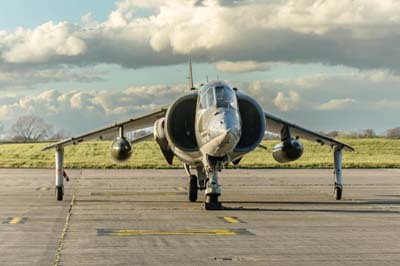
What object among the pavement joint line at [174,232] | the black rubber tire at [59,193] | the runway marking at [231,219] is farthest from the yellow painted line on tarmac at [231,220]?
the black rubber tire at [59,193]

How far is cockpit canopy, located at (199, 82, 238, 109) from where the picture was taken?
1652 centimetres

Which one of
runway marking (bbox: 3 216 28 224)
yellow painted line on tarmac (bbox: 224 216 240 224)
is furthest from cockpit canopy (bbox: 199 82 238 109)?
runway marking (bbox: 3 216 28 224)

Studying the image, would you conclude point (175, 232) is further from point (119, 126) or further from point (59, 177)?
point (59, 177)

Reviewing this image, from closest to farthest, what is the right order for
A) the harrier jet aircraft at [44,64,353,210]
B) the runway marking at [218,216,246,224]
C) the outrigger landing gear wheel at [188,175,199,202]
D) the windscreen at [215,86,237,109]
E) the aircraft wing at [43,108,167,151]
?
the runway marking at [218,216,246,224]
the harrier jet aircraft at [44,64,353,210]
the windscreen at [215,86,237,109]
the outrigger landing gear wheel at [188,175,199,202]
the aircraft wing at [43,108,167,151]

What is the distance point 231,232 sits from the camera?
1273 centimetres

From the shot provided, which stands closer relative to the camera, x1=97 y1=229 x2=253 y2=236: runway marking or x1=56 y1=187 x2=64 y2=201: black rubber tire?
x1=97 y1=229 x2=253 y2=236: runway marking

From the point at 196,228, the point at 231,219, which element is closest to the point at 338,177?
the point at 231,219

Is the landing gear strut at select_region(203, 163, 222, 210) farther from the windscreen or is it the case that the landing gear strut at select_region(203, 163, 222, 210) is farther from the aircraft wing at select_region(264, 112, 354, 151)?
the aircraft wing at select_region(264, 112, 354, 151)

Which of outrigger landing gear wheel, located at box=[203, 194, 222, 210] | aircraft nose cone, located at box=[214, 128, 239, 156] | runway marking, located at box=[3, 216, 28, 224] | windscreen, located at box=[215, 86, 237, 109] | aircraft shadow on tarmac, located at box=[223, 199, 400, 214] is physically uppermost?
windscreen, located at box=[215, 86, 237, 109]

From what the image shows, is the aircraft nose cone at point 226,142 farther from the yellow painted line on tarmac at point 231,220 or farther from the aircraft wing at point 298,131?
the aircraft wing at point 298,131

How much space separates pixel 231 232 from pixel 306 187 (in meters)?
14.4

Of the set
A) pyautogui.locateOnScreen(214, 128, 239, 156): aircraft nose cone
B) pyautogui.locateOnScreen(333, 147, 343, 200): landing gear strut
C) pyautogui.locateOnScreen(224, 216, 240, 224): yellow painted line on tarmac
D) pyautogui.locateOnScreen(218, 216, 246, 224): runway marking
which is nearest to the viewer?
pyautogui.locateOnScreen(224, 216, 240, 224): yellow painted line on tarmac

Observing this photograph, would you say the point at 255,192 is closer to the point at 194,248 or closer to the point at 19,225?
the point at 19,225

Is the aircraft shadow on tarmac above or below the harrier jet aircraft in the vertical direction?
below
